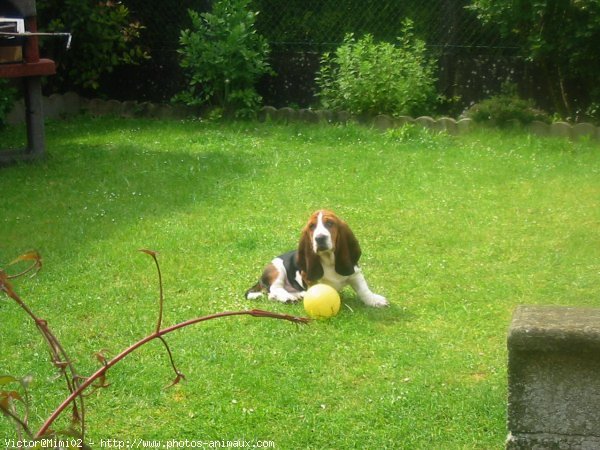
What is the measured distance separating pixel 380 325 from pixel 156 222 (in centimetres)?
305

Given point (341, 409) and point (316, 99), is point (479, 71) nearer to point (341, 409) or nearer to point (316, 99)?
point (316, 99)

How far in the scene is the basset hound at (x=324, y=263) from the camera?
19.0 feet

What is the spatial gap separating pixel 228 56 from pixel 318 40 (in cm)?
151

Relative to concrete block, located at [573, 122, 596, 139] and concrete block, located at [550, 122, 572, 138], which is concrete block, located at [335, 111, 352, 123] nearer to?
concrete block, located at [550, 122, 572, 138]

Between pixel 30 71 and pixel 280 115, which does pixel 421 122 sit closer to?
pixel 280 115

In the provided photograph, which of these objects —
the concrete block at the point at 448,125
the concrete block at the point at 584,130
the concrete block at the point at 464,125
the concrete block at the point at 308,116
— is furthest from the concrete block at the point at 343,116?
the concrete block at the point at 584,130

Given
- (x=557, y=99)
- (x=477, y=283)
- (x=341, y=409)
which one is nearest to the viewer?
(x=341, y=409)

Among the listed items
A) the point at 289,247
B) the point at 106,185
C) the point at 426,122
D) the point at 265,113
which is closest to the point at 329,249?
the point at 289,247

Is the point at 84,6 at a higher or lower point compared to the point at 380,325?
higher

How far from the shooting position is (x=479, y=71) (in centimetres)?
1294

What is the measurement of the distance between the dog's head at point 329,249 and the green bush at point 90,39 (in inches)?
334

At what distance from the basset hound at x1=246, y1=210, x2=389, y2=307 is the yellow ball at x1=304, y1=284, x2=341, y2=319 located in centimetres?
20

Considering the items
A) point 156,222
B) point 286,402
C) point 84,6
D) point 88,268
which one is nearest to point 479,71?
point 84,6

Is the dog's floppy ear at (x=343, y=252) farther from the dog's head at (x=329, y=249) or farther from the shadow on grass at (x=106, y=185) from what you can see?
A: the shadow on grass at (x=106, y=185)
